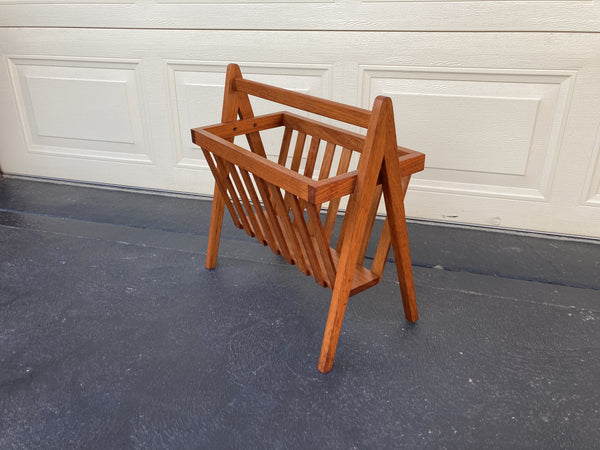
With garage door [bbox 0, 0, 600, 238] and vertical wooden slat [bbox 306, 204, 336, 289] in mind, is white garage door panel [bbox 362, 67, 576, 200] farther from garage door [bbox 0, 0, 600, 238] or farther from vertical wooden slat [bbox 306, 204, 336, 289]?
vertical wooden slat [bbox 306, 204, 336, 289]

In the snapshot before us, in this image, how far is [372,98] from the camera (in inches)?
92.0

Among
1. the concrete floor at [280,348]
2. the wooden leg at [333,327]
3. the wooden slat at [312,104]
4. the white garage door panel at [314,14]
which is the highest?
the white garage door panel at [314,14]

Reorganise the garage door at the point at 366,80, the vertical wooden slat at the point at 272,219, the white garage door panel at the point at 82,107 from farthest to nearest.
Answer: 1. the white garage door panel at the point at 82,107
2. the garage door at the point at 366,80
3. the vertical wooden slat at the point at 272,219

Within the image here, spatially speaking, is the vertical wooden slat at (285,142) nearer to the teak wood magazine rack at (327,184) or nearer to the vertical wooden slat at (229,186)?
the teak wood magazine rack at (327,184)

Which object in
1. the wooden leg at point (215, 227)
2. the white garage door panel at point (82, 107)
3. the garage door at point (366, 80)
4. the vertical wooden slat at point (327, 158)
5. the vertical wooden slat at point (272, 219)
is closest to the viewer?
the vertical wooden slat at point (272, 219)

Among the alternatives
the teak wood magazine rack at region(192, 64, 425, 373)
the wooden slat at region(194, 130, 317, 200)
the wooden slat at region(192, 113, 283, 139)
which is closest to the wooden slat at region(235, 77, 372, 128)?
the teak wood magazine rack at region(192, 64, 425, 373)

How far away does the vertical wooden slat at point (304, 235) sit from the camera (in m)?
1.35

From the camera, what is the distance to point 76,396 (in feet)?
4.72

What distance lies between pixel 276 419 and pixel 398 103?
5.15ft

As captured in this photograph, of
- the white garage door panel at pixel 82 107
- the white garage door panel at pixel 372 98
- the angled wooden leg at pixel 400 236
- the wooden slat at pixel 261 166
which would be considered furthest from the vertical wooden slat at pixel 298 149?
the white garage door panel at pixel 82 107

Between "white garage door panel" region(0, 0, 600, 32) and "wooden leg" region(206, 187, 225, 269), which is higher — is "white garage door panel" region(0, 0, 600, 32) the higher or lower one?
the higher one

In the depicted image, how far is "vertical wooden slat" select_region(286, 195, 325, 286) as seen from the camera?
1347 mm

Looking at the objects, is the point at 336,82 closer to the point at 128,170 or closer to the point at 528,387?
the point at 128,170

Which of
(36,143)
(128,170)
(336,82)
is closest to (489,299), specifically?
(336,82)
